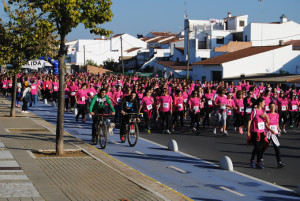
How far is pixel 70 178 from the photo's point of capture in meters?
9.57

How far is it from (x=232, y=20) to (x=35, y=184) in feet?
237

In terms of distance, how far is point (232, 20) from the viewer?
256ft

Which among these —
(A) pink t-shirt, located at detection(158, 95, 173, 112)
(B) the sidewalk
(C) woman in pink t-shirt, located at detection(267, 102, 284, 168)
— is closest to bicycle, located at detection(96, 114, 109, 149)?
(B) the sidewalk

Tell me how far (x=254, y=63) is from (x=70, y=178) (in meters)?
47.3

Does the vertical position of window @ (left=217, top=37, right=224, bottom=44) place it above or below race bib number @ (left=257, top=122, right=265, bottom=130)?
above

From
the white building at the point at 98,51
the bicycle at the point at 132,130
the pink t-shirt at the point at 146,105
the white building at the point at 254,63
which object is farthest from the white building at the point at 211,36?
the bicycle at the point at 132,130

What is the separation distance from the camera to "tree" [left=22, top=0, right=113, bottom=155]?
11656 millimetres

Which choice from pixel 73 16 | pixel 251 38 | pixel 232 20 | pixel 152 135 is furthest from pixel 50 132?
pixel 232 20

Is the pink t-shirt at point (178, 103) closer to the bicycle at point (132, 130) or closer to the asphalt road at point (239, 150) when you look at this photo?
the asphalt road at point (239, 150)

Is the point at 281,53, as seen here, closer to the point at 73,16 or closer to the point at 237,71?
the point at 237,71

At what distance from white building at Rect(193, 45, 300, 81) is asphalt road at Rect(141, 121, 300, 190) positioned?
33349 mm

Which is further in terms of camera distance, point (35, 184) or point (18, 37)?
point (18, 37)

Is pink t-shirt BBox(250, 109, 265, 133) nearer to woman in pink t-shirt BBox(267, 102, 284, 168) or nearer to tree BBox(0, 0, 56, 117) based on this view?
woman in pink t-shirt BBox(267, 102, 284, 168)

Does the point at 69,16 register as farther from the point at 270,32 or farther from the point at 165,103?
the point at 270,32
